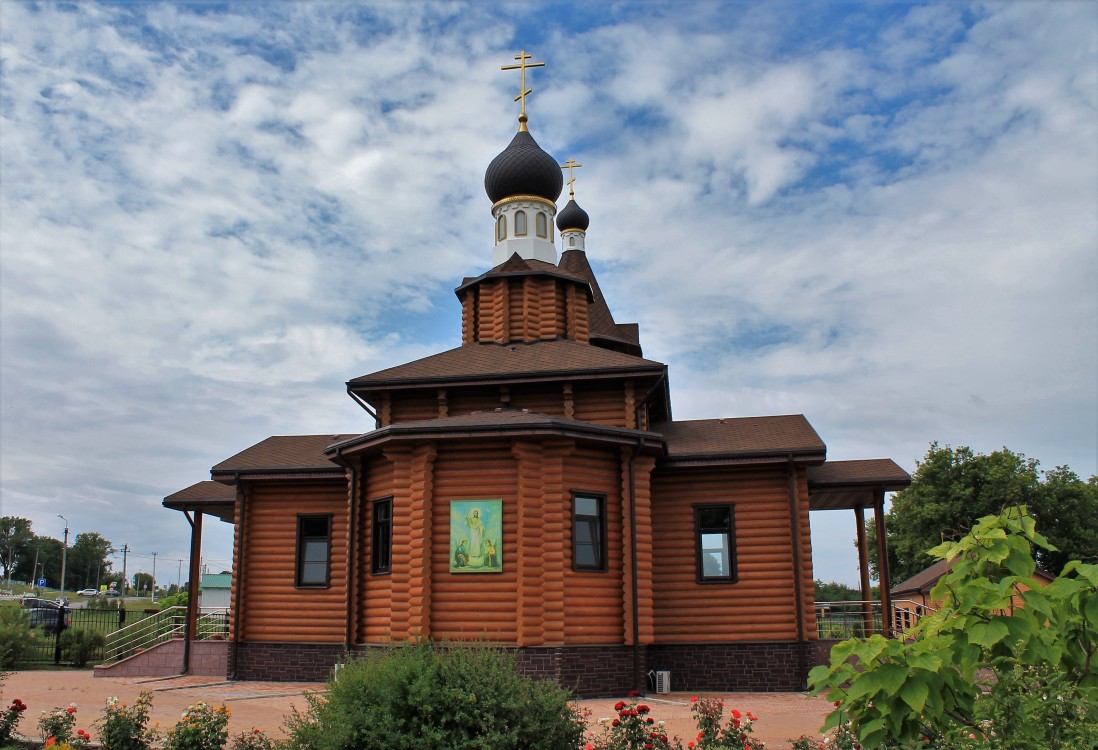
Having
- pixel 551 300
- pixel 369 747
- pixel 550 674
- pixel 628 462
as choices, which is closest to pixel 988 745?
pixel 369 747

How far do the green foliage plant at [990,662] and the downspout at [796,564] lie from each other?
1073 centimetres

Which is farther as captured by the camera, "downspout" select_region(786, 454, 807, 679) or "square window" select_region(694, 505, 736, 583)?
"square window" select_region(694, 505, 736, 583)

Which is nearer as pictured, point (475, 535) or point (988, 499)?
Result: point (475, 535)

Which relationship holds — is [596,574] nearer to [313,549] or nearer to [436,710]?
[313,549]

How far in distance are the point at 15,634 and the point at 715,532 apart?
15.9 meters

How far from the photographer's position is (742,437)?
16781 millimetres

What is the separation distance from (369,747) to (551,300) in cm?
1402

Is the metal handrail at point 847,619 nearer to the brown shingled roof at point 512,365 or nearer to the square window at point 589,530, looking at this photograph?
the square window at point 589,530

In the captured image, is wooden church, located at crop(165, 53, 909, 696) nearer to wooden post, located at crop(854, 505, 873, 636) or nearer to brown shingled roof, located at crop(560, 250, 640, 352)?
wooden post, located at crop(854, 505, 873, 636)

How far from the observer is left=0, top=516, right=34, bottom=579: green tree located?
10656 cm

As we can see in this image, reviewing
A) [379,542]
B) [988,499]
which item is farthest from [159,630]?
[988,499]

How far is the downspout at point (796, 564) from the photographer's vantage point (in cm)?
1543

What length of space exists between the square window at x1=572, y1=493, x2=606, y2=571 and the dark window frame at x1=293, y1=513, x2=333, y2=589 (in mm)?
5585

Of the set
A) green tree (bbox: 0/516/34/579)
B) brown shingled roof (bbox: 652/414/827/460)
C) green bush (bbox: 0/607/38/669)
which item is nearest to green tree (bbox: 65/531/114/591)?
green tree (bbox: 0/516/34/579)
